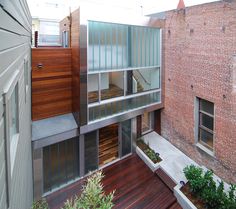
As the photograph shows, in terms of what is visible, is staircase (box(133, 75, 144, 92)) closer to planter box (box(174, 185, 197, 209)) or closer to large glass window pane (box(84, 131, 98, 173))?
large glass window pane (box(84, 131, 98, 173))

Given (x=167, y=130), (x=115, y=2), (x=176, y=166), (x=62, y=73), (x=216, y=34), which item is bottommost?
(x=176, y=166)

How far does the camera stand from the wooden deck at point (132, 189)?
8.03 meters

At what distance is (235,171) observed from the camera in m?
8.27

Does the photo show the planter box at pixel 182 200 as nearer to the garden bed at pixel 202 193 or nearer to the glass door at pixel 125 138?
the garden bed at pixel 202 193

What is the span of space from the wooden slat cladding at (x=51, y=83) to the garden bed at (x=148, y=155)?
4.06 m

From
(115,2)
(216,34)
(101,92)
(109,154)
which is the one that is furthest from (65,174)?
(115,2)

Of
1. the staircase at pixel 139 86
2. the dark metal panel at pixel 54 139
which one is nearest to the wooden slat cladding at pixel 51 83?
the dark metal panel at pixel 54 139

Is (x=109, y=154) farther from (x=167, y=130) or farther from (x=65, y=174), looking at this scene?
(x=167, y=130)

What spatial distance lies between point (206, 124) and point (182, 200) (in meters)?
3.37

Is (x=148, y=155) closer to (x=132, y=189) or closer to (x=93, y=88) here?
(x=132, y=189)

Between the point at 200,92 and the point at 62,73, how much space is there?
18.4 feet

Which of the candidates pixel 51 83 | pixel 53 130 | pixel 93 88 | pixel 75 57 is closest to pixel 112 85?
pixel 93 88

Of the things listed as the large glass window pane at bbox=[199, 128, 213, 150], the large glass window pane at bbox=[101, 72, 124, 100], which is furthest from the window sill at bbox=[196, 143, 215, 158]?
the large glass window pane at bbox=[101, 72, 124, 100]

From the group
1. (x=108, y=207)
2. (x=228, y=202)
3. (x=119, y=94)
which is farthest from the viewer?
(x=119, y=94)
